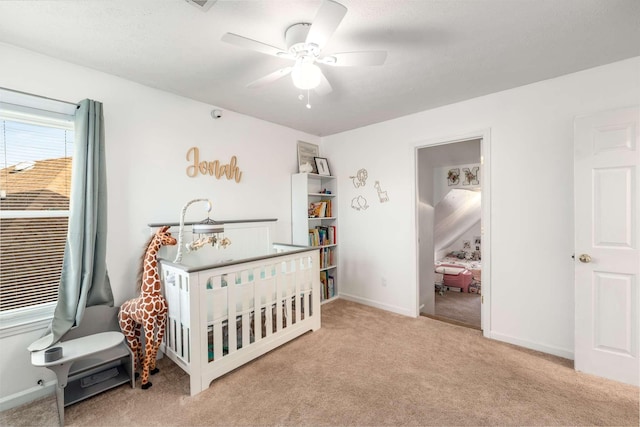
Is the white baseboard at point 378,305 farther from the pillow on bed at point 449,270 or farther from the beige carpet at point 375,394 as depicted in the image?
the pillow on bed at point 449,270

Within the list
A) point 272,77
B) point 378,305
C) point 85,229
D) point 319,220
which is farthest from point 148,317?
point 378,305

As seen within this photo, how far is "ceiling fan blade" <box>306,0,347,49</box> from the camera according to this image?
114cm

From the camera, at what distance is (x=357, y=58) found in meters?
1.54

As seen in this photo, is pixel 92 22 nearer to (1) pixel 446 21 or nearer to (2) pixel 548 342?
(1) pixel 446 21

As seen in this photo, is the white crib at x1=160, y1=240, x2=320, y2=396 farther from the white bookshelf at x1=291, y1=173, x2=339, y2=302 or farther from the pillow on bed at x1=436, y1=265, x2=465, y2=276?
the pillow on bed at x1=436, y1=265, x2=465, y2=276

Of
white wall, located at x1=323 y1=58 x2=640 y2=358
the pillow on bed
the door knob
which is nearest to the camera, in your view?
the door knob

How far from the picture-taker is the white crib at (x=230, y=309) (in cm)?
188

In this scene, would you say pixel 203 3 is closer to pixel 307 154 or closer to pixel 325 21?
pixel 325 21

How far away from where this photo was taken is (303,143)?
3.70 meters

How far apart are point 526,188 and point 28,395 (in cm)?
394

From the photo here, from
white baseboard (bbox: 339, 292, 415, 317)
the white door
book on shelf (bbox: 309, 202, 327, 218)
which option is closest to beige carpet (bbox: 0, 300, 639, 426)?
the white door

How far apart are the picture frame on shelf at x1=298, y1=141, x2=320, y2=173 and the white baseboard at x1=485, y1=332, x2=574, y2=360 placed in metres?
2.62

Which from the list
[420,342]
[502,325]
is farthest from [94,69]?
[502,325]

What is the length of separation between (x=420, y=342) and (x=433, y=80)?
2246 mm
